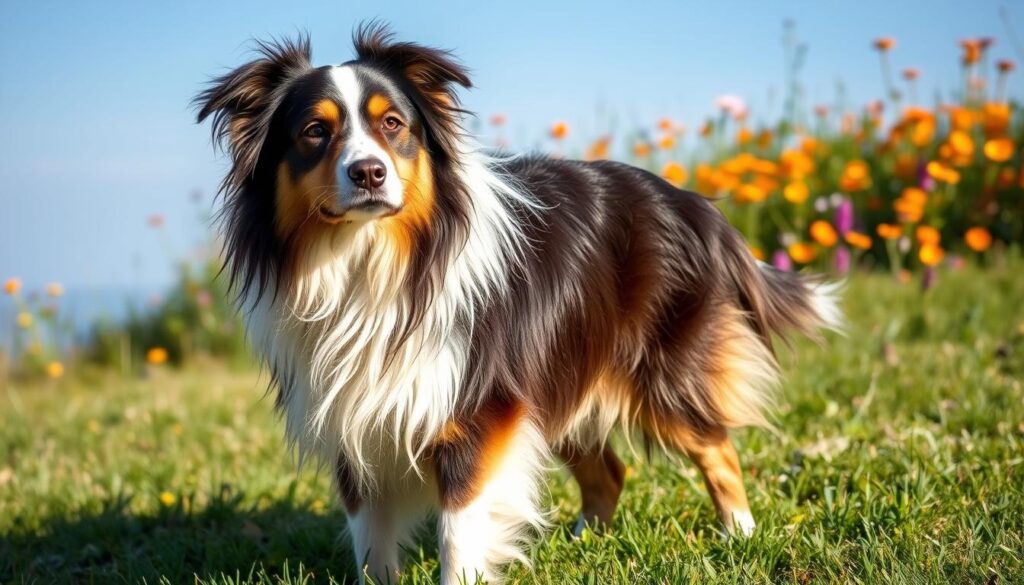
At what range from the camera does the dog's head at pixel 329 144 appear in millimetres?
2871

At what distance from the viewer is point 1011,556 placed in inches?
113

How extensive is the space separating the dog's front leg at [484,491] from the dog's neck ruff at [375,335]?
11 cm

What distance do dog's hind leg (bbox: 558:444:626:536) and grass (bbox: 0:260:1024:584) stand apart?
0.27ft

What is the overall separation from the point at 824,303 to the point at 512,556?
178 cm

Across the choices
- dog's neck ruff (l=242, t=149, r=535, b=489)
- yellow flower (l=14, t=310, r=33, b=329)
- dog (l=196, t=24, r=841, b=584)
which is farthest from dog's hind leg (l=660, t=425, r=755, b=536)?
yellow flower (l=14, t=310, r=33, b=329)

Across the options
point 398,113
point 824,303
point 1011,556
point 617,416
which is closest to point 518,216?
point 398,113

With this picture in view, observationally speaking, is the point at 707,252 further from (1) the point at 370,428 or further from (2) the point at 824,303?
(1) the point at 370,428

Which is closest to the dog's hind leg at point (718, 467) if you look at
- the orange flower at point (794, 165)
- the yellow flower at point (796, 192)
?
the yellow flower at point (796, 192)

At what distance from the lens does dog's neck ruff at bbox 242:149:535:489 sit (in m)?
2.99

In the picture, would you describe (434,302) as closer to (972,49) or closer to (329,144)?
(329,144)

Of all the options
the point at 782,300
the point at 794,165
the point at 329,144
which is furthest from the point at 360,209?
the point at 794,165

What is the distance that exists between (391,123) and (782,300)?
5.83 ft

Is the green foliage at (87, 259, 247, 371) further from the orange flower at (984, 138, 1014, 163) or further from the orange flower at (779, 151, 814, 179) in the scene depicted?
the orange flower at (984, 138, 1014, 163)

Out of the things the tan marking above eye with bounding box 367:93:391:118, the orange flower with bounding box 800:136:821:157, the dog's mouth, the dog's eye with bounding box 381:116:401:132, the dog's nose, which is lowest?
the orange flower with bounding box 800:136:821:157
